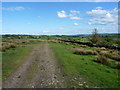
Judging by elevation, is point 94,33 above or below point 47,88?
above

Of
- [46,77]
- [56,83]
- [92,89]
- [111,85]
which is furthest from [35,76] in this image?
[111,85]

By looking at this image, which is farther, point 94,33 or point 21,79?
point 94,33

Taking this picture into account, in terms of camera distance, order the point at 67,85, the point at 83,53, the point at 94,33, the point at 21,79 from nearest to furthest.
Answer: the point at 67,85, the point at 21,79, the point at 83,53, the point at 94,33

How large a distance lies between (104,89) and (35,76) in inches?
170

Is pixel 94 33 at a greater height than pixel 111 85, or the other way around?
pixel 94 33

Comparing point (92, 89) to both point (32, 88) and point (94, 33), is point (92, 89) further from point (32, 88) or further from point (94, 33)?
point (94, 33)

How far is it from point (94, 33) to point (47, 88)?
54847 millimetres

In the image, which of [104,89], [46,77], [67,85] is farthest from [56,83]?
[104,89]

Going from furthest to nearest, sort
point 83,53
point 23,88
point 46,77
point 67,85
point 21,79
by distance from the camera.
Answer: point 83,53
point 46,77
point 21,79
point 67,85
point 23,88

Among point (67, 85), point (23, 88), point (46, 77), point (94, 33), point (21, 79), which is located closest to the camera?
point (23, 88)

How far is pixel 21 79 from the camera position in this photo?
8.30 meters

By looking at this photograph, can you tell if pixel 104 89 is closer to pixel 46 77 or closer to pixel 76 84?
pixel 76 84

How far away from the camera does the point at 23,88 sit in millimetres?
6891

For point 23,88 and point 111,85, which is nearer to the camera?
point 23,88
